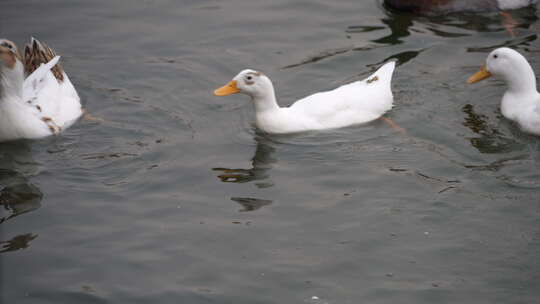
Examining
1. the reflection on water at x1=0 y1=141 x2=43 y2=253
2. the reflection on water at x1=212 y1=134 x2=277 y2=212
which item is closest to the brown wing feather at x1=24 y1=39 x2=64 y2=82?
the reflection on water at x1=0 y1=141 x2=43 y2=253

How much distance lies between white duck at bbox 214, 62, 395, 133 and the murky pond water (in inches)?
5.1

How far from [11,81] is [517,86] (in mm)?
4954

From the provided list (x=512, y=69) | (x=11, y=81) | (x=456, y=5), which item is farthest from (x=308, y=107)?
(x=456, y=5)

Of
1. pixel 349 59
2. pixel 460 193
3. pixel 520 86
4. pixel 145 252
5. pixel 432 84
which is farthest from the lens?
pixel 349 59

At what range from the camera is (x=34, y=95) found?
25.6 ft

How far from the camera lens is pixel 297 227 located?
5.95m

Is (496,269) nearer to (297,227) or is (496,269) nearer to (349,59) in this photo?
(297,227)

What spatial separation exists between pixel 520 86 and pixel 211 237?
3621 millimetres

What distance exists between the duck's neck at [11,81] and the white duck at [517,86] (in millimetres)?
4693

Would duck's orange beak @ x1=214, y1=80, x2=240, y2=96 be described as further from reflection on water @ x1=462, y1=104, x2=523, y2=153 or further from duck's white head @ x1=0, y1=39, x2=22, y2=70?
reflection on water @ x1=462, y1=104, x2=523, y2=153

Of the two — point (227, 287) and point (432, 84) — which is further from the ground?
point (432, 84)

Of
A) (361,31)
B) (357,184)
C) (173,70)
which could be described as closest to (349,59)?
(361,31)

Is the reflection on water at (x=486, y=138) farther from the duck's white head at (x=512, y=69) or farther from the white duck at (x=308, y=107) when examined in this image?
the white duck at (x=308, y=107)

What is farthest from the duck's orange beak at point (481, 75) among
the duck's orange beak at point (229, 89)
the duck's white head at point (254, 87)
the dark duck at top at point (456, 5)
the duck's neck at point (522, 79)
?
the duck's orange beak at point (229, 89)
